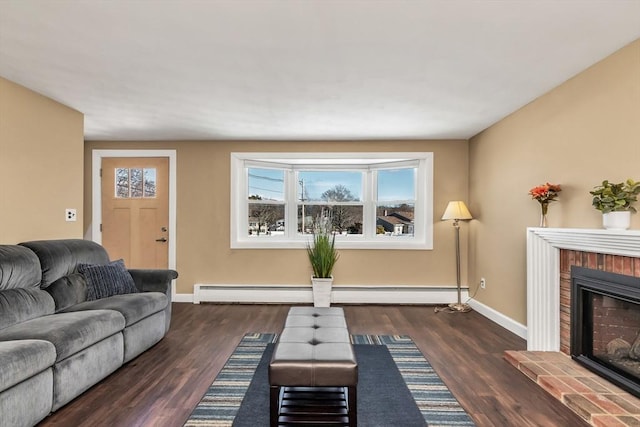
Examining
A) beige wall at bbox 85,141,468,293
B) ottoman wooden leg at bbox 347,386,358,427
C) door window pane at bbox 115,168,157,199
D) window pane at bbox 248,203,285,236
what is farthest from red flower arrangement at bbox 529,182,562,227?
door window pane at bbox 115,168,157,199

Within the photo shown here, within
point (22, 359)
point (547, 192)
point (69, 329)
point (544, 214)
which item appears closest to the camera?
point (22, 359)

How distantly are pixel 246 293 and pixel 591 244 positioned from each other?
13.1 ft

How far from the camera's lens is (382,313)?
4734 millimetres

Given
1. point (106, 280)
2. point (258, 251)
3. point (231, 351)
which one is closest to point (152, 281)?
point (106, 280)

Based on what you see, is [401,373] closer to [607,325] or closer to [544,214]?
[607,325]

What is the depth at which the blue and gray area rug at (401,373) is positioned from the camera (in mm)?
2205

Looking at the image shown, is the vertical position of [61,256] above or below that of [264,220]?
below

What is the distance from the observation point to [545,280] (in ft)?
10.4

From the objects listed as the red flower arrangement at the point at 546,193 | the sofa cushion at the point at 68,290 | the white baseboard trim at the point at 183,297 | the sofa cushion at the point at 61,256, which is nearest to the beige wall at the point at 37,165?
the sofa cushion at the point at 61,256

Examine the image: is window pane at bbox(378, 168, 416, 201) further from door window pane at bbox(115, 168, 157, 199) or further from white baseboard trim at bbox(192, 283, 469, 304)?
door window pane at bbox(115, 168, 157, 199)

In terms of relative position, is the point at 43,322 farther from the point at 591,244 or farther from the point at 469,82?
the point at 591,244

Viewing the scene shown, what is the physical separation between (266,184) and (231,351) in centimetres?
275

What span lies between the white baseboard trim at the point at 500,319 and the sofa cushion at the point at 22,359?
12.8 ft

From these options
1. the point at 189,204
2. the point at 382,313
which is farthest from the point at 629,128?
the point at 189,204
